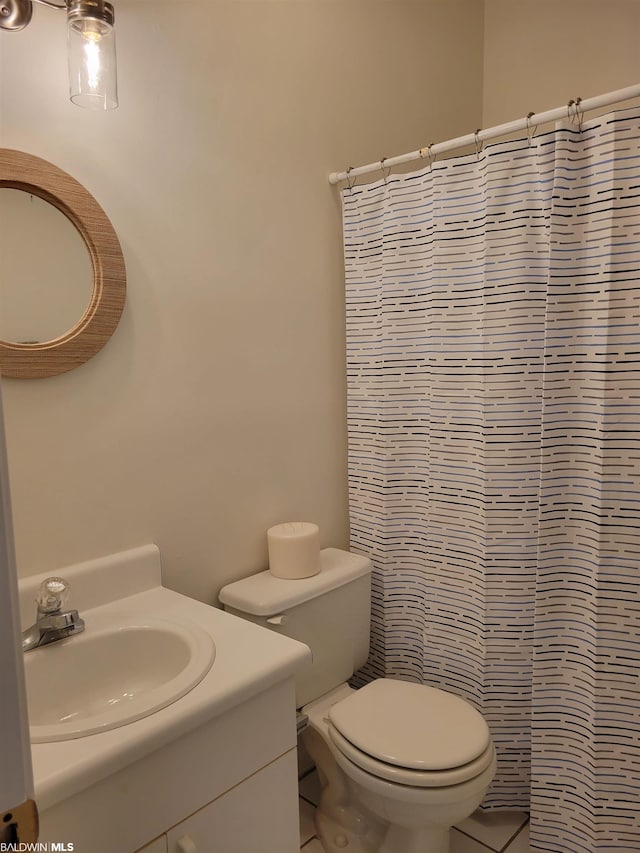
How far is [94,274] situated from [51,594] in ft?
2.34

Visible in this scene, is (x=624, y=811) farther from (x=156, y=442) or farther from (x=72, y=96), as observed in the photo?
(x=72, y=96)

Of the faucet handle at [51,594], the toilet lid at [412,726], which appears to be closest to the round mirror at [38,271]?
the faucet handle at [51,594]

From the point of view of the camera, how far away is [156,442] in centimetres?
160

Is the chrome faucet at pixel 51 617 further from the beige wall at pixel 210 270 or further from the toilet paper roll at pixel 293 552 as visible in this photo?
the toilet paper roll at pixel 293 552

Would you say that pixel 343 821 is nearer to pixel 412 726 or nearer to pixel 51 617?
pixel 412 726

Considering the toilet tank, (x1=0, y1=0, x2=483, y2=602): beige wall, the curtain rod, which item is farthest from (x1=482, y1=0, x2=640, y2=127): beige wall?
Answer: the toilet tank

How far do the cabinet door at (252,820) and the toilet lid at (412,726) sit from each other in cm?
28

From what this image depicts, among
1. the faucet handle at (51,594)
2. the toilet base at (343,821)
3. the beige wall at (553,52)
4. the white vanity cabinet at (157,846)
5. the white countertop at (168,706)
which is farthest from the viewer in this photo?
the beige wall at (553,52)

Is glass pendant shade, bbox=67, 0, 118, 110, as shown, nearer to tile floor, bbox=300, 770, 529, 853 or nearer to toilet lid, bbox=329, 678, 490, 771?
toilet lid, bbox=329, 678, 490, 771

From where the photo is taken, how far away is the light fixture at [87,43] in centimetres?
118

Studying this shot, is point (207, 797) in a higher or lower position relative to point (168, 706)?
lower

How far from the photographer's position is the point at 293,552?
1787 mm

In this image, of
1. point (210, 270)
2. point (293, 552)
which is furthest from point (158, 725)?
point (210, 270)

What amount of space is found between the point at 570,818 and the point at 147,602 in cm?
127
